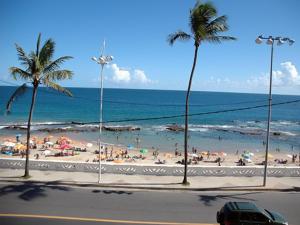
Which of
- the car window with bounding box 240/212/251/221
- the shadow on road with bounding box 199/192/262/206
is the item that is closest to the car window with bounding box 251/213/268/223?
the car window with bounding box 240/212/251/221

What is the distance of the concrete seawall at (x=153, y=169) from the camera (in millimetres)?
22484

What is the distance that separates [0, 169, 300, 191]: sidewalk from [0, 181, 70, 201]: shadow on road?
537 millimetres

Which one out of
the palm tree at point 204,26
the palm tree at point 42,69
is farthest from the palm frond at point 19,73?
the palm tree at point 204,26

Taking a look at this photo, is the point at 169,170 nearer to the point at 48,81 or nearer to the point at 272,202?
the point at 272,202

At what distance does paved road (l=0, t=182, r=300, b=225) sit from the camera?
1429 cm

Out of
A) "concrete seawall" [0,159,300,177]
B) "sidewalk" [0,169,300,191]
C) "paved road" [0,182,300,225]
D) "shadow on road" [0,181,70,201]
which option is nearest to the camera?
"paved road" [0,182,300,225]

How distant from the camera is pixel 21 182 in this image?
64.6 feet

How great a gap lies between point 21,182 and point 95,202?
593cm

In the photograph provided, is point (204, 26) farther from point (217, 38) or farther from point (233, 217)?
point (233, 217)

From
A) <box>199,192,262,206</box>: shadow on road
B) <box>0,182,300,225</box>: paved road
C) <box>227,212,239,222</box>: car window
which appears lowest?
<box>0,182,300,225</box>: paved road

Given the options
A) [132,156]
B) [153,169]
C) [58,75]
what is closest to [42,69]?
[58,75]

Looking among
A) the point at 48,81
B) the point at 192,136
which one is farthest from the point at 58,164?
the point at 192,136

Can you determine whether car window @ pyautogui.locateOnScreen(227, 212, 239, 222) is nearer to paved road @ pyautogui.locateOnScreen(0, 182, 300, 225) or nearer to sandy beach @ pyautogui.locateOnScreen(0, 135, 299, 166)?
paved road @ pyautogui.locateOnScreen(0, 182, 300, 225)

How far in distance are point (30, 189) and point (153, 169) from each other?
317 inches
